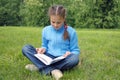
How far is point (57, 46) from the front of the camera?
18.9 ft

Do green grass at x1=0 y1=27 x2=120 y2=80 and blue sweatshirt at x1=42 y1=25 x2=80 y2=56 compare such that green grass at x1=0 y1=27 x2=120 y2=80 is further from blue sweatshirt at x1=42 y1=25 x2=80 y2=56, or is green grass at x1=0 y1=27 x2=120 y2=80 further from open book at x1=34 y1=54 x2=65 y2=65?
blue sweatshirt at x1=42 y1=25 x2=80 y2=56

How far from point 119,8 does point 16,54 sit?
31.9 m

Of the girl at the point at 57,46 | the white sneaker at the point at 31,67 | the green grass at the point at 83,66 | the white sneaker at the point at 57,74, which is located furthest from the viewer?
the white sneaker at the point at 31,67

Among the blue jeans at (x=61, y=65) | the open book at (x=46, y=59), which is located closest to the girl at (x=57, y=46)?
the blue jeans at (x=61, y=65)

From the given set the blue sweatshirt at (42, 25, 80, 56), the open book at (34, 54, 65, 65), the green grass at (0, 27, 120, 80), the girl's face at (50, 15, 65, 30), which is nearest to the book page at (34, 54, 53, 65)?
the open book at (34, 54, 65, 65)

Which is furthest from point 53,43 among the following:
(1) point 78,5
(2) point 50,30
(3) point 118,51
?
(1) point 78,5

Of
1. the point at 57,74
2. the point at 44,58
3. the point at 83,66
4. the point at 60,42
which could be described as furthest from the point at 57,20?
the point at 83,66

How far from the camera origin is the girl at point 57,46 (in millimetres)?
5336

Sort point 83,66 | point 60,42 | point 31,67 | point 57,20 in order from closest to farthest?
point 57,20
point 31,67
point 60,42
point 83,66

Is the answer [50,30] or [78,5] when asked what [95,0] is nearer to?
[78,5]

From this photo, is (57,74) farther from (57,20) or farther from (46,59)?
(57,20)

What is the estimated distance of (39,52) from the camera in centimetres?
568

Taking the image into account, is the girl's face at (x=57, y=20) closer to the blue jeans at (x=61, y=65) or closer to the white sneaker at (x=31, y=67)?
the blue jeans at (x=61, y=65)

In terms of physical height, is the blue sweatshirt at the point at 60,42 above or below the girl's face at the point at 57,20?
below
